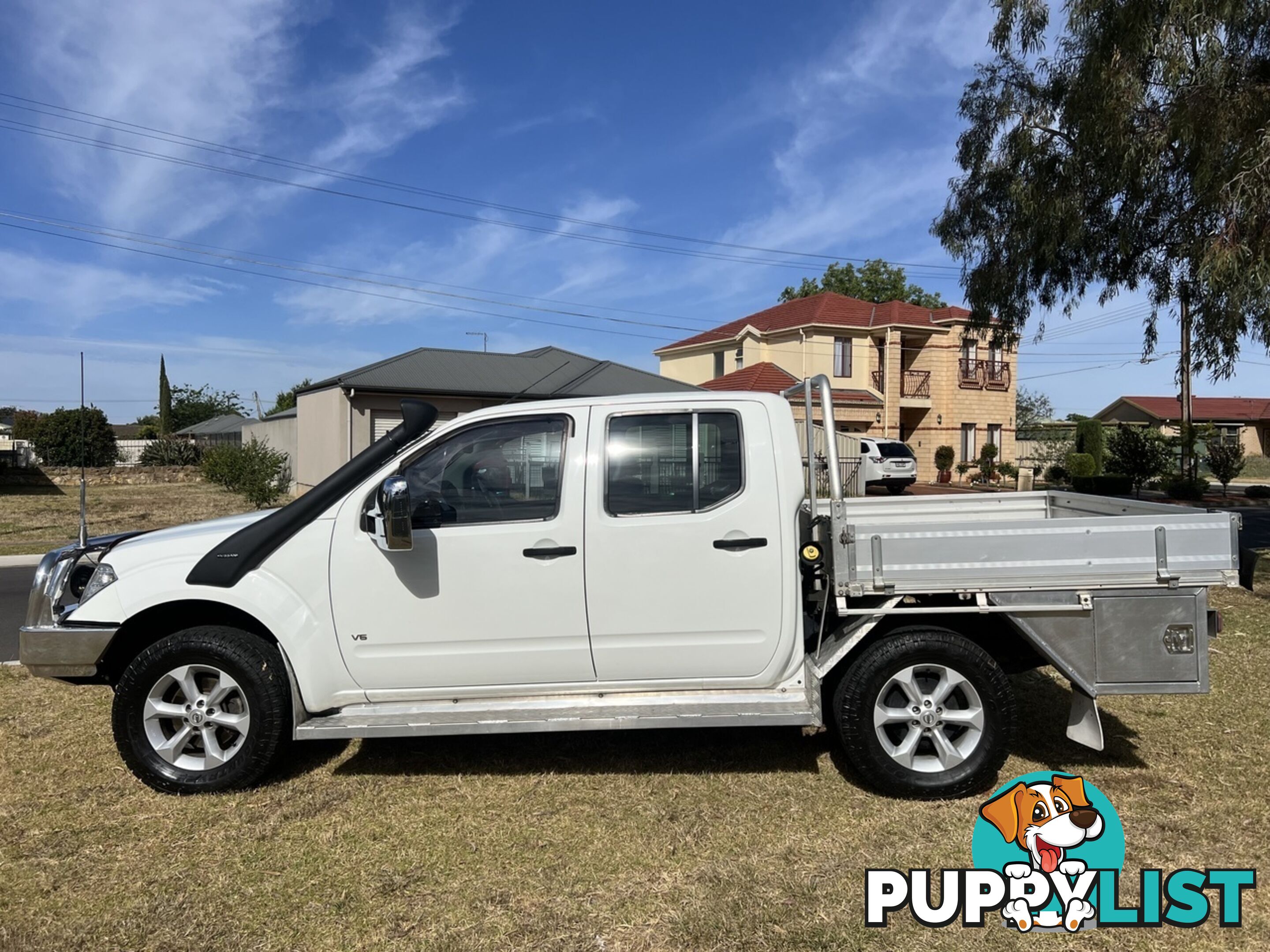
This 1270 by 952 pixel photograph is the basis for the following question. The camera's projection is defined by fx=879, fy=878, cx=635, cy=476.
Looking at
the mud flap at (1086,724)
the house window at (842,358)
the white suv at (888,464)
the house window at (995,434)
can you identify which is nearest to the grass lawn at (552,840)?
the mud flap at (1086,724)

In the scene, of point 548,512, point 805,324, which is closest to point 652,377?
point 805,324

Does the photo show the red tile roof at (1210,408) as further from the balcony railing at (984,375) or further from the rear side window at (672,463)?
the rear side window at (672,463)

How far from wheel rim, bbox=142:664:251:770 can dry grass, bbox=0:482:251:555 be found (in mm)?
9318

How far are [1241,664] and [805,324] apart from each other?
28.2 metres

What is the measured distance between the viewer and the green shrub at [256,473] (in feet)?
64.2

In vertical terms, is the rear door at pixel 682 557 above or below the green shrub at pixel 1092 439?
below

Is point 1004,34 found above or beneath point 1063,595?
above

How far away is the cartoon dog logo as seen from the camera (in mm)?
3307

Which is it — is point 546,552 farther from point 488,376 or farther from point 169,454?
point 169,454

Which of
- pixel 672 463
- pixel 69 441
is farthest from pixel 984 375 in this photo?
pixel 69 441

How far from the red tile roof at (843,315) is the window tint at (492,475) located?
3084 centimetres

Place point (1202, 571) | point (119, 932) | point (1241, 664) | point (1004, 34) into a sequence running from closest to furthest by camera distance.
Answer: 1. point (119, 932)
2. point (1202, 571)
3. point (1241, 664)
4. point (1004, 34)

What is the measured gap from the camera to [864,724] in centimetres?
420

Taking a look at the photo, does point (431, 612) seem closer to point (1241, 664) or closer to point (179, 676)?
point (179, 676)
